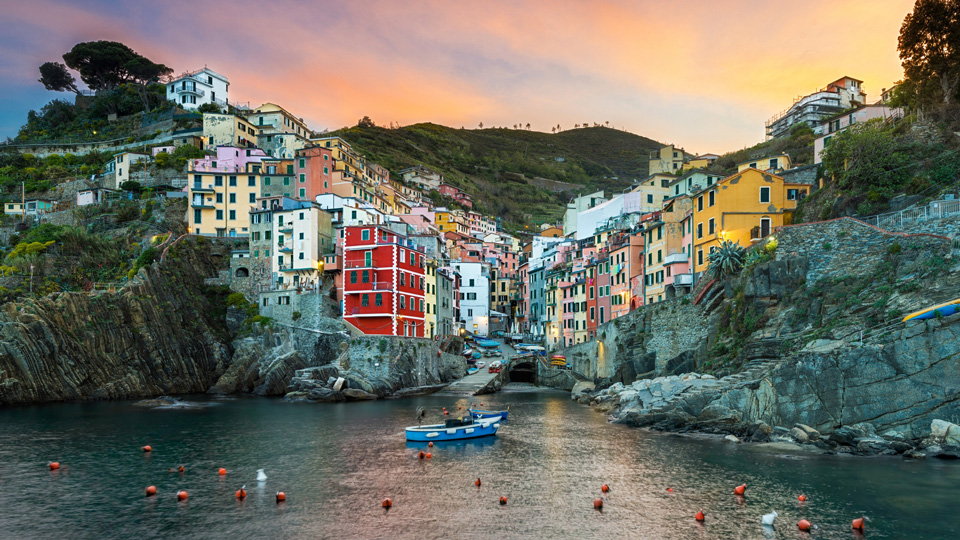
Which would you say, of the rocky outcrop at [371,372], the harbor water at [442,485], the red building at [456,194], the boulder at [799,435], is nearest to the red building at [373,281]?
the rocky outcrop at [371,372]

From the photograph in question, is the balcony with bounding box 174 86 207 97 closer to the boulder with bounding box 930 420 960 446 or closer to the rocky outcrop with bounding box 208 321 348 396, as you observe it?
the rocky outcrop with bounding box 208 321 348 396

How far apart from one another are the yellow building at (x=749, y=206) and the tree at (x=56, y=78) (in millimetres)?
143045

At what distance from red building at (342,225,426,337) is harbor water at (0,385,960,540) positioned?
27635mm

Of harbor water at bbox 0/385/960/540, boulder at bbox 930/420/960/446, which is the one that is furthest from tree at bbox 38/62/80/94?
boulder at bbox 930/420/960/446

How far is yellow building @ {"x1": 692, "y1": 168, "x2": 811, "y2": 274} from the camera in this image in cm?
5962

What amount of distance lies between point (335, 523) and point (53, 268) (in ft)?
244

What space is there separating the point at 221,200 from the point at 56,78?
77525 millimetres

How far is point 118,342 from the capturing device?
238 feet

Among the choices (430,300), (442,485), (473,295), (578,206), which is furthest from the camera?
(578,206)

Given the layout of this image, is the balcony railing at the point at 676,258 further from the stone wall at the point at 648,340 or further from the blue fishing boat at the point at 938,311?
Answer: the blue fishing boat at the point at 938,311

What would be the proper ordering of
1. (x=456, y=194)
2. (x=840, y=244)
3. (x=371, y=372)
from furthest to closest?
1. (x=456, y=194)
2. (x=371, y=372)
3. (x=840, y=244)

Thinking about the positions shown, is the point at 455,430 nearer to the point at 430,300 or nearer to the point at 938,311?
the point at 938,311

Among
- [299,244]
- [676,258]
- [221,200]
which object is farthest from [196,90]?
[676,258]

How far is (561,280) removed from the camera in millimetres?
100000
